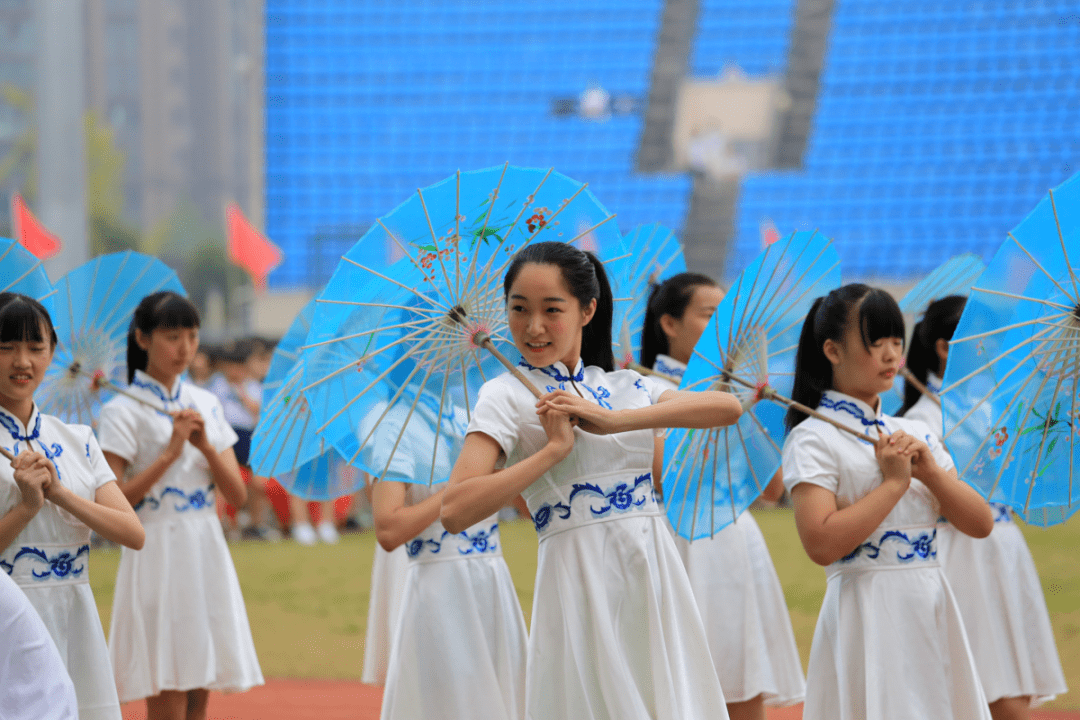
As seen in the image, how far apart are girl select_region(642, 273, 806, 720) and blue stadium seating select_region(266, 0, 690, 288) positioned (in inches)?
635

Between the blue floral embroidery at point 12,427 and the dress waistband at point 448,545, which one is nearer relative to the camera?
the blue floral embroidery at point 12,427

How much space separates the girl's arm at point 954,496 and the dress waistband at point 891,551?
0.28ft

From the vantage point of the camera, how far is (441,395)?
8.04 feet

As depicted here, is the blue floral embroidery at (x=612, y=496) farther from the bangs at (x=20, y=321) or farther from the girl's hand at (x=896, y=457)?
the bangs at (x=20, y=321)

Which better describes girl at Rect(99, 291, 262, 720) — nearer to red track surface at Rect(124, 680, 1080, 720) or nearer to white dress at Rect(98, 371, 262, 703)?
white dress at Rect(98, 371, 262, 703)

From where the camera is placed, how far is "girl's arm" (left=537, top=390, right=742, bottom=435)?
1.93 meters

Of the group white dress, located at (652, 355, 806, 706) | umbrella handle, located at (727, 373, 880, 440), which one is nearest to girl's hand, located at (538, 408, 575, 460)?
umbrella handle, located at (727, 373, 880, 440)

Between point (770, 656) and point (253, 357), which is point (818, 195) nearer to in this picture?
point (253, 357)

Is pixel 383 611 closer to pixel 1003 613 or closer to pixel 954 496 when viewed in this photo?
pixel 1003 613

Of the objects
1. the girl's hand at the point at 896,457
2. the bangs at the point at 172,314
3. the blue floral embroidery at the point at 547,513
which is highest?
the bangs at the point at 172,314

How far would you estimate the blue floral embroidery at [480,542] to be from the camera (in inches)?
108

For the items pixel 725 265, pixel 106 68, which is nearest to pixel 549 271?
pixel 725 265

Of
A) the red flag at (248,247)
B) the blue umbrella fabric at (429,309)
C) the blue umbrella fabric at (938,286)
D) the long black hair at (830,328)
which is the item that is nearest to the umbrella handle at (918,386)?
the blue umbrella fabric at (938,286)

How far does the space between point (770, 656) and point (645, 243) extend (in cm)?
131
